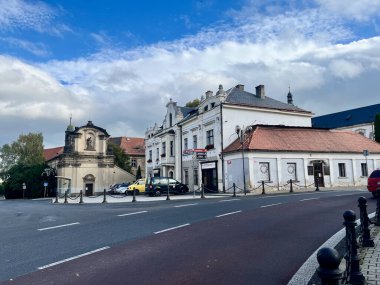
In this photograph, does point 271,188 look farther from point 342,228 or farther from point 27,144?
point 27,144

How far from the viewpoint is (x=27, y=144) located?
69.9m

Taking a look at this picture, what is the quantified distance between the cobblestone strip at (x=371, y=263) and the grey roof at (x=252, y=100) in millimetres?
27557

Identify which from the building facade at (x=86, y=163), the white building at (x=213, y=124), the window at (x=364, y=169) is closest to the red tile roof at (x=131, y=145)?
the building facade at (x=86, y=163)

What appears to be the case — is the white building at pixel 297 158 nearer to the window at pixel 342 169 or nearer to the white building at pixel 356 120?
the window at pixel 342 169

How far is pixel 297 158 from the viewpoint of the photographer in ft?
102

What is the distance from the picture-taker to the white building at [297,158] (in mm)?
29766

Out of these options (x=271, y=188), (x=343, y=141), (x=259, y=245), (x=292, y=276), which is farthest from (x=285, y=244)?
(x=343, y=141)

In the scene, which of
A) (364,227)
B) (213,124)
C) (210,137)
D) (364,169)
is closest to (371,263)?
(364,227)

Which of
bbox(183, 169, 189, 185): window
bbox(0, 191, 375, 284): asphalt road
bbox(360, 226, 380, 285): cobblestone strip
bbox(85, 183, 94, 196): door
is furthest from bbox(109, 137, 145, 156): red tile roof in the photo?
bbox(360, 226, 380, 285): cobblestone strip

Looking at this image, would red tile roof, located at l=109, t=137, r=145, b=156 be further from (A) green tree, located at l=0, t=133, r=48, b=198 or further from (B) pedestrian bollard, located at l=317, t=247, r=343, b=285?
(B) pedestrian bollard, located at l=317, t=247, r=343, b=285

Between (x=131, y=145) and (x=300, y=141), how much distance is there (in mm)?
51238

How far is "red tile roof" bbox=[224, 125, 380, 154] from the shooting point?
1206 inches

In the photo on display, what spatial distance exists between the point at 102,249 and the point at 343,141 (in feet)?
110

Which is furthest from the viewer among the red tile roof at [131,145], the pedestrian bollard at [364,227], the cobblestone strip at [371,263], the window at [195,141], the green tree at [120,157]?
the red tile roof at [131,145]
